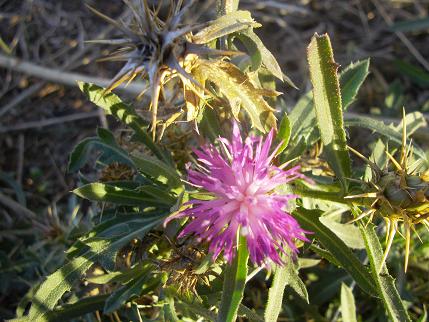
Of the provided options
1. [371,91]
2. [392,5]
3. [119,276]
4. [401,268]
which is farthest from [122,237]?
[392,5]

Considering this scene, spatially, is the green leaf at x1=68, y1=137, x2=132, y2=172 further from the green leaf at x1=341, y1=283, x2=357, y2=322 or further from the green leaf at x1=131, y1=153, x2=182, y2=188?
the green leaf at x1=341, y1=283, x2=357, y2=322

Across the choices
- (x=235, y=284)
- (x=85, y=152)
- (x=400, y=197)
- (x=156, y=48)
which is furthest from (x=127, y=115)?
(x=400, y=197)

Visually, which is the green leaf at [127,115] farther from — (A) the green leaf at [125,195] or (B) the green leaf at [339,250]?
(B) the green leaf at [339,250]

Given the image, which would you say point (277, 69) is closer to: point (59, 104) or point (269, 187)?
point (269, 187)

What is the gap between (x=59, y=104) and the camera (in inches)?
142

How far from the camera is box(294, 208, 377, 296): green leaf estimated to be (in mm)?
1647

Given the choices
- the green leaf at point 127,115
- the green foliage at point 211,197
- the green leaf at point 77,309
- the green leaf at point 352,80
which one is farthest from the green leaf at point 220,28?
the green leaf at point 77,309

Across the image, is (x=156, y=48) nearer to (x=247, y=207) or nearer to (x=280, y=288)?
(x=247, y=207)

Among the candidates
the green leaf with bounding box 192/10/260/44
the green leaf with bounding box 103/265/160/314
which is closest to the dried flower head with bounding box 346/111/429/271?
the green leaf with bounding box 192/10/260/44

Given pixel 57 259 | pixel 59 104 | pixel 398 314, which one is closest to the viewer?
pixel 398 314

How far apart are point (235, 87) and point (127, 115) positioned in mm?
574

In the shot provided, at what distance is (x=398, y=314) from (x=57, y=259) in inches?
62.7

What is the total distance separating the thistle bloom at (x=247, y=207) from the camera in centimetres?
137

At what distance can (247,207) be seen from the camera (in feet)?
4.52
